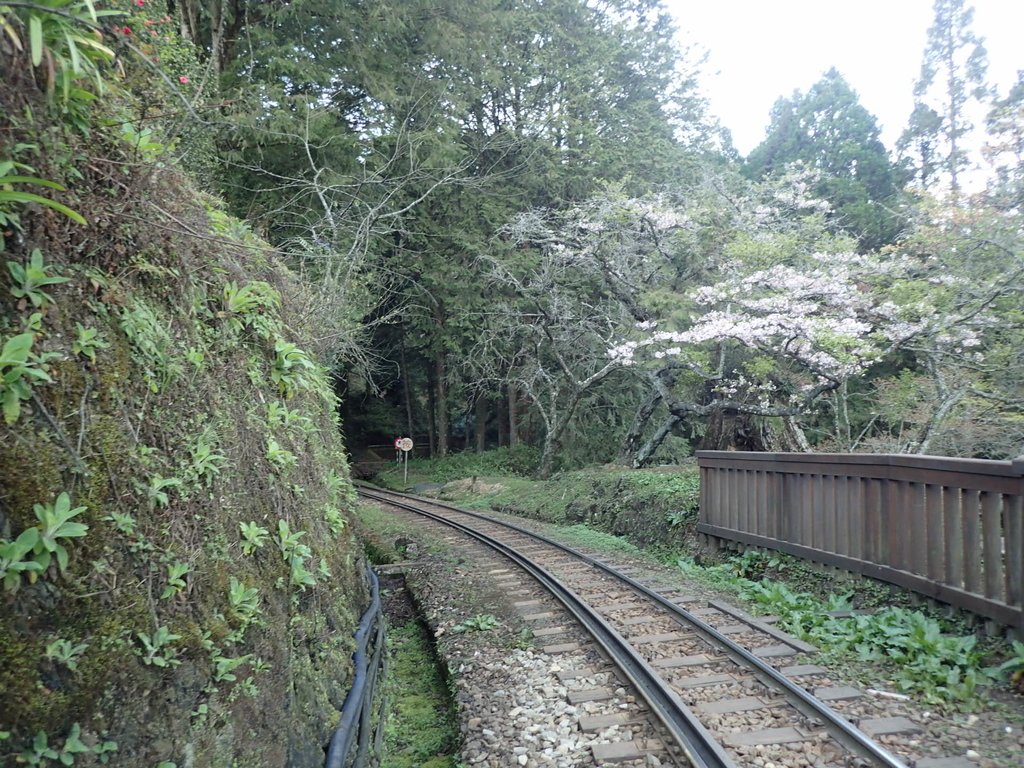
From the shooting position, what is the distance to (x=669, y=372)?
57.8ft

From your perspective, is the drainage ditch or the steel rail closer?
the steel rail

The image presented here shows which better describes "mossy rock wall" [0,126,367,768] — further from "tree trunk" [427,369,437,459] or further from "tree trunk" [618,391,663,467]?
"tree trunk" [427,369,437,459]

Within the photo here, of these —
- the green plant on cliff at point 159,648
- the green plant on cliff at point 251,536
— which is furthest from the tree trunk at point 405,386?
the green plant on cliff at point 159,648

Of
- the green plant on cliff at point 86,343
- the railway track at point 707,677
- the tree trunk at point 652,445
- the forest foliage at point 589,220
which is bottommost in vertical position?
the railway track at point 707,677

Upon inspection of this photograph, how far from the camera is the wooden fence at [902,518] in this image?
5418mm

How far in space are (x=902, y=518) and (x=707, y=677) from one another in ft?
8.86

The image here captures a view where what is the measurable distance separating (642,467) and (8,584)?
1732 cm

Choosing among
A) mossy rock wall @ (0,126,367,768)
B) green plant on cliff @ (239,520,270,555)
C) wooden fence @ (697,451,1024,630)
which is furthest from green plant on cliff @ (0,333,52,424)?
wooden fence @ (697,451,1024,630)

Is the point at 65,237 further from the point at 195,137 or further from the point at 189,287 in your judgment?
the point at 195,137

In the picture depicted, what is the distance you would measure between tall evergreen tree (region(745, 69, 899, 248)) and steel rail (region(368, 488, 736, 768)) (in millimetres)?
23018

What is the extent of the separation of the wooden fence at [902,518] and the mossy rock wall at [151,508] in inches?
207

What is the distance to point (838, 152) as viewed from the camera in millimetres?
31438

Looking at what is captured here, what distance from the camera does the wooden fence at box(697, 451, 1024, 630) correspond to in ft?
17.8

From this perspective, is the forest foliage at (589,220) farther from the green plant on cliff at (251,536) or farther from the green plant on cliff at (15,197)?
the green plant on cliff at (251,536)
